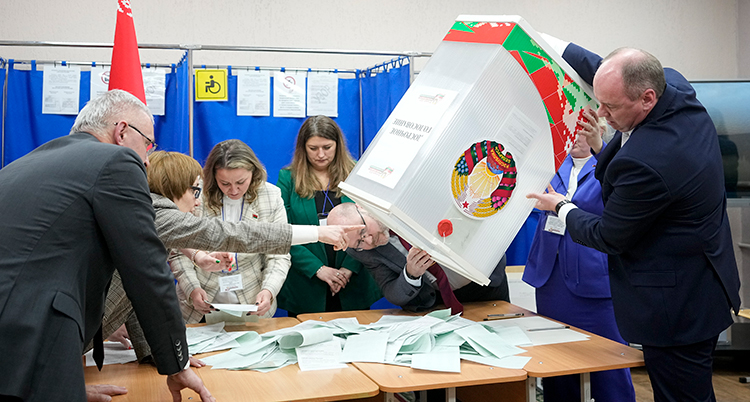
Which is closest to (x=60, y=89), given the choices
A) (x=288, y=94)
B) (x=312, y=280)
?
(x=288, y=94)

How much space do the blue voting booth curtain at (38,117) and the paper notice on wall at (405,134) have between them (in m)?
1.78

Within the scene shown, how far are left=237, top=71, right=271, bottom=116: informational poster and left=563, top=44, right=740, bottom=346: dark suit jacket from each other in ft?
7.16

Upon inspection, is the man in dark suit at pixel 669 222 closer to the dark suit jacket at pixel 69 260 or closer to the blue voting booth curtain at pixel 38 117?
the dark suit jacket at pixel 69 260

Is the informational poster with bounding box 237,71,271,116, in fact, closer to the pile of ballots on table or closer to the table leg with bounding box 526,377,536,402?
the pile of ballots on table

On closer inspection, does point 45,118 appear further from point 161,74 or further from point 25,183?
point 25,183

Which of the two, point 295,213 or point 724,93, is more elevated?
point 724,93

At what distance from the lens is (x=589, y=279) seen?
7.66 feet

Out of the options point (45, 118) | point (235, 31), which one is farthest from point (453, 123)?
point (235, 31)

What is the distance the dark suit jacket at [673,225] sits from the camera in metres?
1.64

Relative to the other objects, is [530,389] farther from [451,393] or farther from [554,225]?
[554,225]

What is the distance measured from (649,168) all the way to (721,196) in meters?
0.27

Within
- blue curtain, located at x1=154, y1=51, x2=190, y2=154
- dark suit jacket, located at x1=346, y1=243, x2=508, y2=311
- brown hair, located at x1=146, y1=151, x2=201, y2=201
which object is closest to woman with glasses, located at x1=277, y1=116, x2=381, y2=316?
dark suit jacket, located at x1=346, y1=243, x2=508, y2=311

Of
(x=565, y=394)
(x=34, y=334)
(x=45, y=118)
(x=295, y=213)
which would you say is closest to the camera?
(x=34, y=334)

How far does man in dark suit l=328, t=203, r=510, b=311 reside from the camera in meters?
2.38
